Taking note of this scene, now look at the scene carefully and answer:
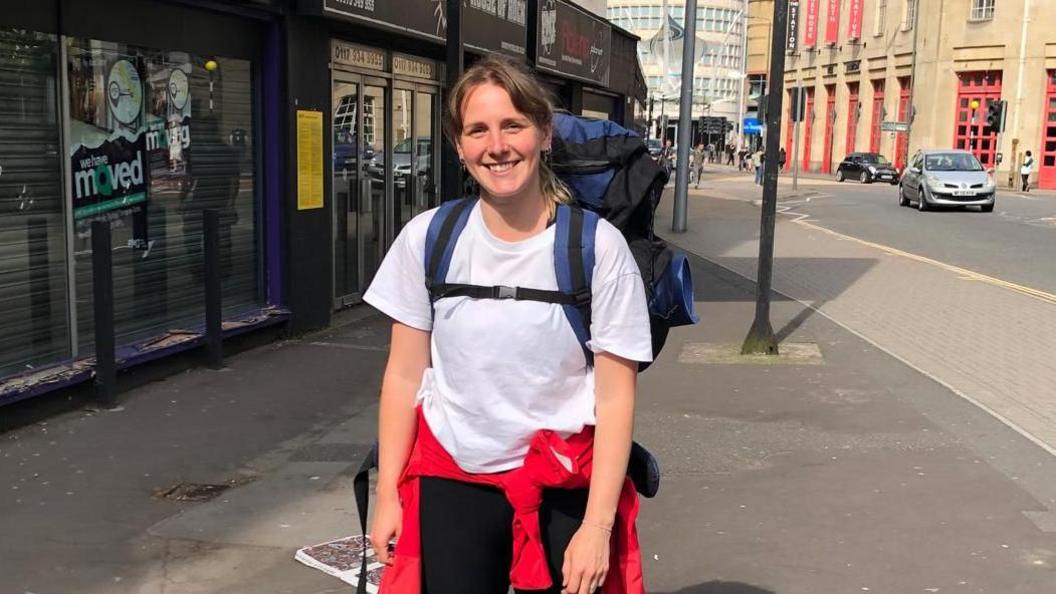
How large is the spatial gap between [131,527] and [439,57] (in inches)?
342

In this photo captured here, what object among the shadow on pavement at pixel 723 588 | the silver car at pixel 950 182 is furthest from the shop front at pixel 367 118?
the silver car at pixel 950 182

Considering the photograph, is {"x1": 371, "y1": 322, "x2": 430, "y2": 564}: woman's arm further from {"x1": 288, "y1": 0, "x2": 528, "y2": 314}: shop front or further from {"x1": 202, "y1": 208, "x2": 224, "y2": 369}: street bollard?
{"x1": 288, "y1": 0, "x2": 528, "y2": 314}: shop front

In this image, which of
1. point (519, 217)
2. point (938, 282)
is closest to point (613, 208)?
point (519, 217)

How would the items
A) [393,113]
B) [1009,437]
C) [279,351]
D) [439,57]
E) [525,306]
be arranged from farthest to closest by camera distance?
[439,57] → [393,113] → [279,351] → [1009,437] → [525,306]

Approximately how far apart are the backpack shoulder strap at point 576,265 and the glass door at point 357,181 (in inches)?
310

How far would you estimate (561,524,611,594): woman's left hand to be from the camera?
7.53 feet

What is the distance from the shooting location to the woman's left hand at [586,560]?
2295 mm

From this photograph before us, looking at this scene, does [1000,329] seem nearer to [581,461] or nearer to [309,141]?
[309,141]

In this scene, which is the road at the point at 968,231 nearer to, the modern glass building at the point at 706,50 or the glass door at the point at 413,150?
the glass door at the point at 413,150

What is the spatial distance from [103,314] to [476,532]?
15.5ft

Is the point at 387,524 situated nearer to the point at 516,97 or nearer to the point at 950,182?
the point at 516,97

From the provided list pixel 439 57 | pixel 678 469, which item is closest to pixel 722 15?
pixel 439 57

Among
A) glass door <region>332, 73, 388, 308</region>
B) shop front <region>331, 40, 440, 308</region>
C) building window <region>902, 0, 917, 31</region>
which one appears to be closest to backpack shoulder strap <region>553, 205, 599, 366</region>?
shop front <region>331, 40, 440, 308</region>

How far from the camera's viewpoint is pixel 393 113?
11.4 metres
